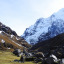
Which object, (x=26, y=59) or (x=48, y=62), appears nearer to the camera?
(x=48, y=62)

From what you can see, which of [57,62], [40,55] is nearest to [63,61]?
[57,62]

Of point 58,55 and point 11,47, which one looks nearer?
point 58,55

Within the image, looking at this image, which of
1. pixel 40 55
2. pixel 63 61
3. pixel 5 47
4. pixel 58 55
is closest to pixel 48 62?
pixel 63 61

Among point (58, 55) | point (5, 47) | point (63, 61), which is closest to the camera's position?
point (63, 61)

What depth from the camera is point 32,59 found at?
190 ft

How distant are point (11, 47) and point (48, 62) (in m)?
131

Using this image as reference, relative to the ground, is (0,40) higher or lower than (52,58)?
higher

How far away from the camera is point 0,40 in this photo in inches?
6718

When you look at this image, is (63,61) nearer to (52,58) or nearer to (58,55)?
(52,58)

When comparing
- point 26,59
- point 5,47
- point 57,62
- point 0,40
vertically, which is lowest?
point 57,62

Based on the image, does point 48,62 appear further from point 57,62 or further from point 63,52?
point 63,52

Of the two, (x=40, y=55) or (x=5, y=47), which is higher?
(x=5, y=47)

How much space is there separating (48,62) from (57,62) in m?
3.25

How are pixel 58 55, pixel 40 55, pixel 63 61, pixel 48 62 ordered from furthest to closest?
1. pixel 40 55
2. pixel 58 55
3. pixel 48 62
4. pixel 63 61
